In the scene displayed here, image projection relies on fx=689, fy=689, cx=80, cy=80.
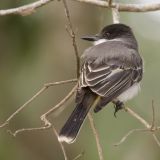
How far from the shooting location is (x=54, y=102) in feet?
28.7

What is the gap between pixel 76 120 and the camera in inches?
208

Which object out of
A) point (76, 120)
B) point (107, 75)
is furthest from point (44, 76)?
point (76, 120)

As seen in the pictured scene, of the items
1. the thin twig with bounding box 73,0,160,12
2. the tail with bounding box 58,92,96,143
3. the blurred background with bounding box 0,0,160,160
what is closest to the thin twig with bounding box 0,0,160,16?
the thin twig with bounding box 73,0,160,12

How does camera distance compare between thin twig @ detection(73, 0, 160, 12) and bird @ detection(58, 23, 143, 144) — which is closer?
bird @ detection(58, 23, 143, 144)

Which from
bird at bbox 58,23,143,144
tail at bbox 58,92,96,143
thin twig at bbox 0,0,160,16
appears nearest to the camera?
tail at bbox 58,92,96,143

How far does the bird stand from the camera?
539 cm

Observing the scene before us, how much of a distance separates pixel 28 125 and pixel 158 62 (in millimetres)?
2443

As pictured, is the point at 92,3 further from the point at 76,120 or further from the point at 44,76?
the point at 44,76

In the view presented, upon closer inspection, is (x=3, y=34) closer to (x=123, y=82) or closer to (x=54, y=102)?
(x=54, y=102)

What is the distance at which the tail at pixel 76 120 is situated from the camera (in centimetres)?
509

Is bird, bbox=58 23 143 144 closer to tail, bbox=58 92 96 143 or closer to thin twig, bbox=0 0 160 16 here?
tail, bbox=58 92 96 143

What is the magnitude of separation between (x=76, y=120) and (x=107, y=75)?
29.0 inches

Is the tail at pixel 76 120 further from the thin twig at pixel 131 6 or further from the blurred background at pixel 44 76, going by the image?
the blurred background at pixel 44 76

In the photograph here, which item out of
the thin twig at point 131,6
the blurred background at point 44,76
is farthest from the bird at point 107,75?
the blurred background at point 44,76
